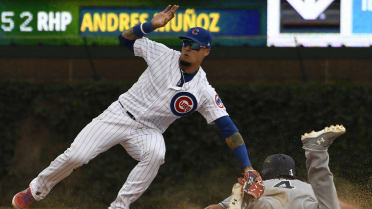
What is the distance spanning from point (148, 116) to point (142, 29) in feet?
2.49

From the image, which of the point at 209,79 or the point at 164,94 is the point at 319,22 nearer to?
the point at 209,79

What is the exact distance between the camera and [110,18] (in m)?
12.0

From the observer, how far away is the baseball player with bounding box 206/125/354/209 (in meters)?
5.55

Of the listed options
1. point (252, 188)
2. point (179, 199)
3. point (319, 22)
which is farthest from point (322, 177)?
point (319, 22)

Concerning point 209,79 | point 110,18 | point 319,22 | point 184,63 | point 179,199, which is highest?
point 184,63

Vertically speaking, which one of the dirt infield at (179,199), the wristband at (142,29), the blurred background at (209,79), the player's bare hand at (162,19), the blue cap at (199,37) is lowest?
the dirt infield at (179,199)

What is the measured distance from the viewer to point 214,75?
11.3 m

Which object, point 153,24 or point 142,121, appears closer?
point 153,24

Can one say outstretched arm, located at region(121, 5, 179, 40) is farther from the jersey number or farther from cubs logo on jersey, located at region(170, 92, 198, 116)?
the jersey number

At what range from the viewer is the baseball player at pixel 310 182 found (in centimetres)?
555

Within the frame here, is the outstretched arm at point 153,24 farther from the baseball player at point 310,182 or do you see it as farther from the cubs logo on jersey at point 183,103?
the baseball player at point 310,182

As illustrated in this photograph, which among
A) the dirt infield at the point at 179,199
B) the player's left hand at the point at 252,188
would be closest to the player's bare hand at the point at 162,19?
the player's left hand at the point at 252,188

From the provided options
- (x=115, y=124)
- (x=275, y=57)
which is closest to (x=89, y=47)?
(x=275, y=57)

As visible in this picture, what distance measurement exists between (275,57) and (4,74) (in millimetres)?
4095
